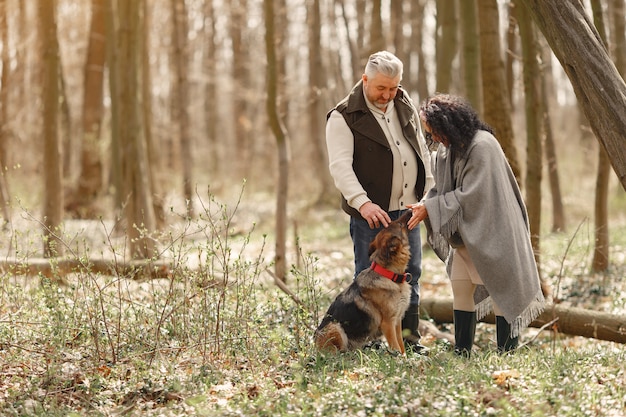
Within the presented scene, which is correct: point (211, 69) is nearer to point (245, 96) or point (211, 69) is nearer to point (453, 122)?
point (245, 96)

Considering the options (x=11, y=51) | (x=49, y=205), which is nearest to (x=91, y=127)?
(x=11, y=51)

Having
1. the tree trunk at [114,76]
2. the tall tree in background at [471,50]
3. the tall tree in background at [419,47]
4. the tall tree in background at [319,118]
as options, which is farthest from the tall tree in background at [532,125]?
the tall tree in background at [419,47]

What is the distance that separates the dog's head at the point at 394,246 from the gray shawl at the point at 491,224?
25 cm

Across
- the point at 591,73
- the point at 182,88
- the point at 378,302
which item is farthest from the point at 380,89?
the point at 182,88

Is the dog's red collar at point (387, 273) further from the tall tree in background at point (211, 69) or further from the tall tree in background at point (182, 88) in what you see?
the tall tree in background at point (211, 69)

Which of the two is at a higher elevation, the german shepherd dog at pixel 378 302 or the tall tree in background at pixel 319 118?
the tall tree in background at pixel 319 118

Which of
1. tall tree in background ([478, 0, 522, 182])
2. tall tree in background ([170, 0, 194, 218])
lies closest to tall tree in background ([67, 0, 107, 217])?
tall tree in background ([170, 0, 194, 218])

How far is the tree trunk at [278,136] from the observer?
391 inches

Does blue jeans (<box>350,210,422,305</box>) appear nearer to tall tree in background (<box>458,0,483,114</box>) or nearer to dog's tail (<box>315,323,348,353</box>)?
dog's tail (<box>315,323,348,353</box>)

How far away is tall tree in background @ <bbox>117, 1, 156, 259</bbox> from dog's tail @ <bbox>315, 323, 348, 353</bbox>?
5177mm

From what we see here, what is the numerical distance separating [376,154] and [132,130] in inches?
233

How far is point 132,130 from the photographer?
419 inches

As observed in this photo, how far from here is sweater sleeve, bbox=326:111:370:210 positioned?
217 inches

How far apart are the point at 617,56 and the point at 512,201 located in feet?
26.9
